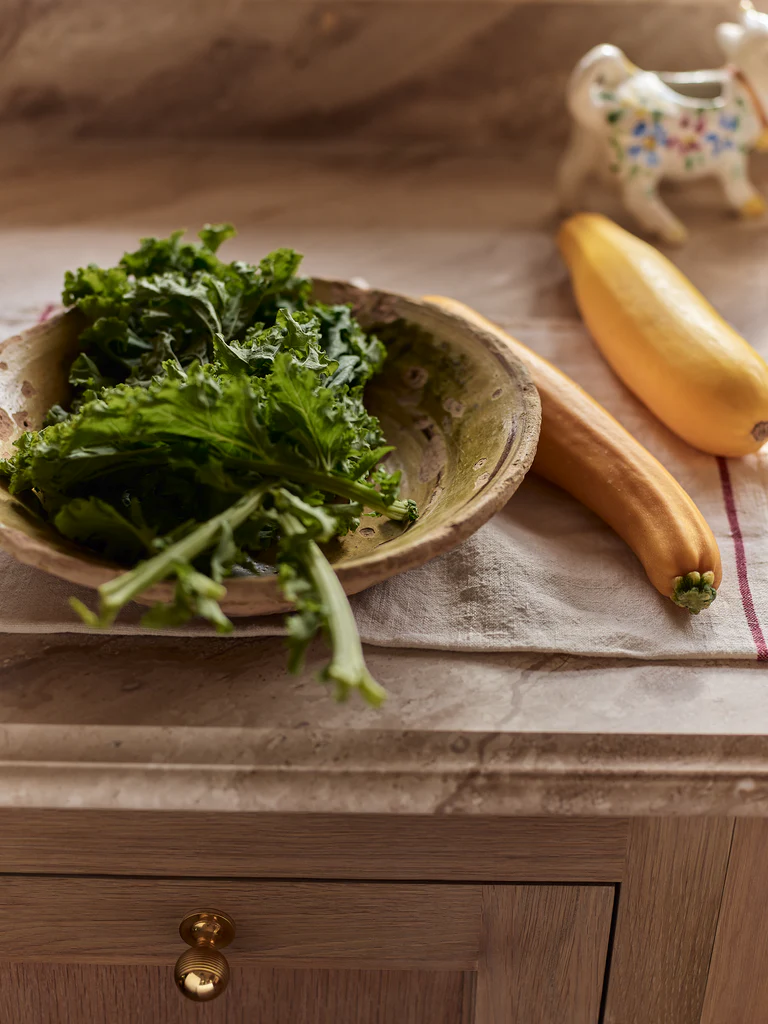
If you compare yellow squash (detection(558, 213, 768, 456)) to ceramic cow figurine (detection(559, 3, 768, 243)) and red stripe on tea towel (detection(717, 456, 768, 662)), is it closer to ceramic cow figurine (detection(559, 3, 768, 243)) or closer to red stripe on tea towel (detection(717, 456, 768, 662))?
red stripe on tea towel (detection(717, 456, 768, 662))

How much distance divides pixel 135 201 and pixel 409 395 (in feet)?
2.08

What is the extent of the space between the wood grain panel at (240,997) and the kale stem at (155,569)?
0.34 metres

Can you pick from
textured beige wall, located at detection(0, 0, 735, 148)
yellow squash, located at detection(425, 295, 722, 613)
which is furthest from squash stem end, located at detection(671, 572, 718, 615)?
textured beige wall, located at detection(0, 0, 735, 148)

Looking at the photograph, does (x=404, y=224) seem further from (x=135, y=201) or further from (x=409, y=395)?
(x=409, y=395)

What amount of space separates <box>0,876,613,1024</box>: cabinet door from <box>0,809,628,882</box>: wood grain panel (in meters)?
0.01

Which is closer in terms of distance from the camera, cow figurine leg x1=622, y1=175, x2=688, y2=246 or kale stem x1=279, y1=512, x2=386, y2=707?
kale stem x1=279, y1=512, x2=386, y2=707

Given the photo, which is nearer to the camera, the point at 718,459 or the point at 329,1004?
the point at 329,1004

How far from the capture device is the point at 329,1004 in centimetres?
68

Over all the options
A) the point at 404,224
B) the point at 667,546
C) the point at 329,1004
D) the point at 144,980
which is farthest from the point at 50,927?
the point at 404,224

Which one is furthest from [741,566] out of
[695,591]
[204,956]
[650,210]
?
[650,210]

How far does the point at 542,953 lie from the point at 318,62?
1098 millimetres

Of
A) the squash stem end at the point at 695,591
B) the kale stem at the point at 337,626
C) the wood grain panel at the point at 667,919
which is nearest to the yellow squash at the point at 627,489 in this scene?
the squash stem end at the point at 695,591

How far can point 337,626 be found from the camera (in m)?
0.45

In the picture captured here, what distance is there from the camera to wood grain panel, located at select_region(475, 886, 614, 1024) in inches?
24.2
